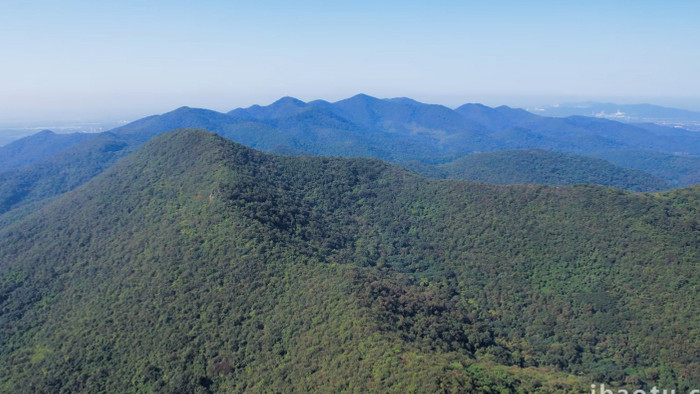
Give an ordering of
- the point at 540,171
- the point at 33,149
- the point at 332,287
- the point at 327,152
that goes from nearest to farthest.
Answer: the point at 332,287 → the point at 540,171 → the point at 33,149 → the point at 327,152

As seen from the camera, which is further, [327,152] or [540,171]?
[327,152]

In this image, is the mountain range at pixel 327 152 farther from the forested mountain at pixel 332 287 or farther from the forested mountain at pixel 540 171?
the forested mountain at pixel 332 287

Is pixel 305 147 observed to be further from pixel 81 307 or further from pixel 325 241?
pixel 81 307

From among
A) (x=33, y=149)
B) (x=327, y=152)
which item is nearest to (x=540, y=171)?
(x=327, y=152)

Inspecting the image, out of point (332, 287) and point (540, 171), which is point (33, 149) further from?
point (540, 171)

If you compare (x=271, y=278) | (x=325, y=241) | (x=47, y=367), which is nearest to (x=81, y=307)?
(x=47, y=367)

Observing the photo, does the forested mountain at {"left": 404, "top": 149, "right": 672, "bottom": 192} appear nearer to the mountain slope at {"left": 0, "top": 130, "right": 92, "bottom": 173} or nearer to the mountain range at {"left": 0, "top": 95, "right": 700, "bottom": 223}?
the mountain range at {"left": 0, "top": 95, "right": 700, "bottom": 223}
